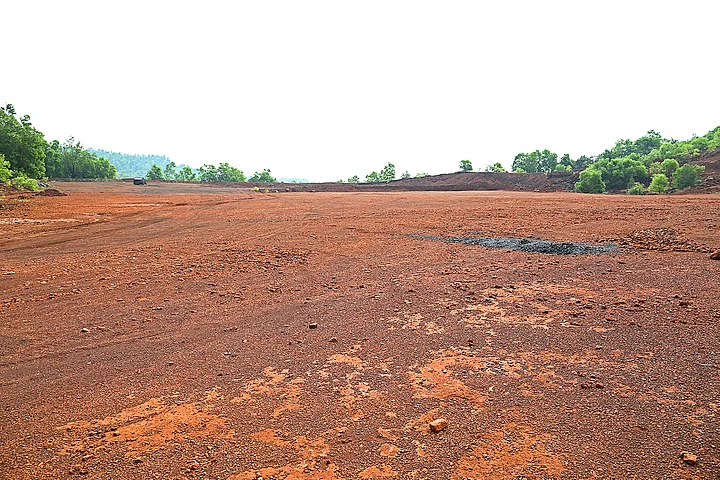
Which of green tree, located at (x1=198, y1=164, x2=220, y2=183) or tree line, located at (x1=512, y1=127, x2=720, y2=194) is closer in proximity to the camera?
tree line, located at (x1=512, y1=127, x2=720, y2=194)

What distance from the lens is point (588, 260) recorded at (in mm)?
8680

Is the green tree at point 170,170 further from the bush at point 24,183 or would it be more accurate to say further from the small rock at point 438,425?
the small rock at point 438,425

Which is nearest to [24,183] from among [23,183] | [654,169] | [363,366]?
[23,183]

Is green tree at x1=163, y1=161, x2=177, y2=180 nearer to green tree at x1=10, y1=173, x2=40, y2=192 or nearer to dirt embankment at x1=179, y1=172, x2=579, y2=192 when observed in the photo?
dirt embankment at x1=179, y1=172, x2=579, y2=192

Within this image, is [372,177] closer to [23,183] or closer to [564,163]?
[564,163]

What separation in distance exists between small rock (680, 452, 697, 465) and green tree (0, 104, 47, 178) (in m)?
43.3

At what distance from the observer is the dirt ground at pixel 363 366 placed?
3.06 metres

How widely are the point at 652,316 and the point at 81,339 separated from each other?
6893 mm

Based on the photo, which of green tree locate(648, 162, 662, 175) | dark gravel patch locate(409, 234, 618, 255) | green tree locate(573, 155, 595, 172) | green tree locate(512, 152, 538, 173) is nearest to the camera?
dark gravel patch locate(409, 234, 618, 255)

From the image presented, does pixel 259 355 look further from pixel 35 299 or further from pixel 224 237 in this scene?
pixel 224 237

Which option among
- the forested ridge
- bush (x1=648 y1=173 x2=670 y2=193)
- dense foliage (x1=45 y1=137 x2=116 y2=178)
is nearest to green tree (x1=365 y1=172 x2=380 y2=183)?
the forested ridge

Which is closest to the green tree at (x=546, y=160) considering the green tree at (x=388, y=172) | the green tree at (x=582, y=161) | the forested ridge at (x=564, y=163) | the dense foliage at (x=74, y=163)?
A: the forested ridge at (x=564, y=163)

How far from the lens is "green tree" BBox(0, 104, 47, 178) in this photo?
3572 cm

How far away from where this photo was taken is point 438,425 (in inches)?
131
